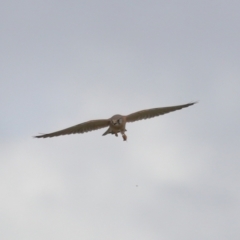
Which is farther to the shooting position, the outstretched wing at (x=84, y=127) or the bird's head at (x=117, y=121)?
the outstretched wing at (x=84, y=127)

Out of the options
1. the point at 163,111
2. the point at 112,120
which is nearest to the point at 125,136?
the point at 112,120

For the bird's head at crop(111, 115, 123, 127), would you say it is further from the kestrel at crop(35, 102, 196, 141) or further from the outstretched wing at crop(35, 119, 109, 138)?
the outstretched wing at crop(35, 119, 109, 138)

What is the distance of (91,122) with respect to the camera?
128 feet

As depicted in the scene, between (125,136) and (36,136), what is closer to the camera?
(125,136)

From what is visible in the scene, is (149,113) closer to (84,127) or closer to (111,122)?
(111,122)

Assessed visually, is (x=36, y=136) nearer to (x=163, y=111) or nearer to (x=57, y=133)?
(x=57, y=133)

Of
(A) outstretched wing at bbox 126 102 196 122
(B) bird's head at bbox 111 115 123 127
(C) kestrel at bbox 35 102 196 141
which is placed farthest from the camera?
(A) outstretched wing at bbox 126 102 196 122

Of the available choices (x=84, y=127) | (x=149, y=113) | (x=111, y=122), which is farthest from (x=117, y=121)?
(x=149, y=113)

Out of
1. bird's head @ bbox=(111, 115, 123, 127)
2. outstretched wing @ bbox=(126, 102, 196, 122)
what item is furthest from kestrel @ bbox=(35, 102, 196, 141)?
bird's head @ bbox=(111, 115, 123, 127)

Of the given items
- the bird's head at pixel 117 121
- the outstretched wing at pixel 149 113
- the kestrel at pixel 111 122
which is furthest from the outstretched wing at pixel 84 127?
the outstretched wing at pixel 149 113

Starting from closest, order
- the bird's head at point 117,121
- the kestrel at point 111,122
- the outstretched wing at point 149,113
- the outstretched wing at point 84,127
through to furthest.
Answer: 1. the bird's head at point 117,121
2. the kestrel at point 111,122
3. the outstretched wing at point 84,127
4. the outstretched wing at point 149,113

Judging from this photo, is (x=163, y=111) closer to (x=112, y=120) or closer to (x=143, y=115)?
(x=143, y=115)

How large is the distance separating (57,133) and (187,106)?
8.65m

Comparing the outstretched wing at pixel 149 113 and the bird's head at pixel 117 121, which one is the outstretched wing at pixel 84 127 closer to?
the bird's head at pixel 117 121
